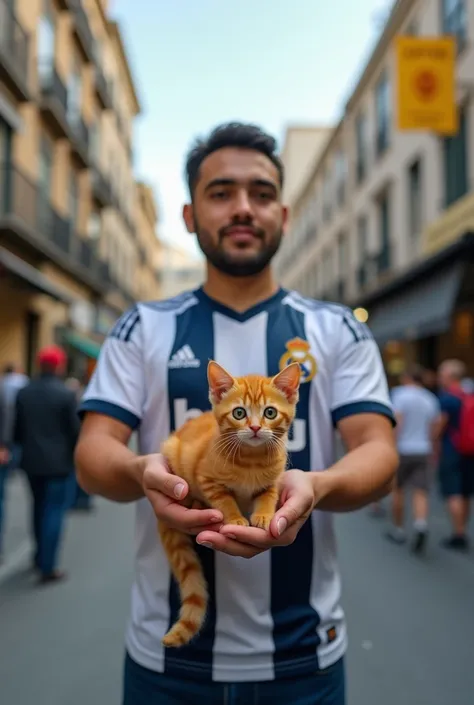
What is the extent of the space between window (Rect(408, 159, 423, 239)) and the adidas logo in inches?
737

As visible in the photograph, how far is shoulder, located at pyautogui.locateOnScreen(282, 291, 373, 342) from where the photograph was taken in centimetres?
203

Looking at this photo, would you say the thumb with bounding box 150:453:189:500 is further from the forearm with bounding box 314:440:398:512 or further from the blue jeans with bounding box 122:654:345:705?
the blue jeans with bounding box 122:654:345:705

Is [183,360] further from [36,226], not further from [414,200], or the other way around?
[414,200]

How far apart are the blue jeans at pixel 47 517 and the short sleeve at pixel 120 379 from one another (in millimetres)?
5097

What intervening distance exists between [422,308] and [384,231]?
959cm

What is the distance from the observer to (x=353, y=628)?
16.9 ft

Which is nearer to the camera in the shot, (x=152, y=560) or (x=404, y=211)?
(x=152, y=560)

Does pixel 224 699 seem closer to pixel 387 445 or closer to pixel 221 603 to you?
pixel 221 603

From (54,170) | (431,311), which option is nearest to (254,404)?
(431,311)

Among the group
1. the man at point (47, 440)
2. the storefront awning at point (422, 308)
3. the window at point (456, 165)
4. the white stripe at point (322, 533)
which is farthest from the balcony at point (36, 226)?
the white stripe at point (322, 533)

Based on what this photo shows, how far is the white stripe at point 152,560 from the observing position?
1884 millimetres

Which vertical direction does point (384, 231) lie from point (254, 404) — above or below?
above

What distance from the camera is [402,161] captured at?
810 inches

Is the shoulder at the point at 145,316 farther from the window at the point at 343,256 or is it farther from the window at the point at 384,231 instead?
the window at the point at 343,256
